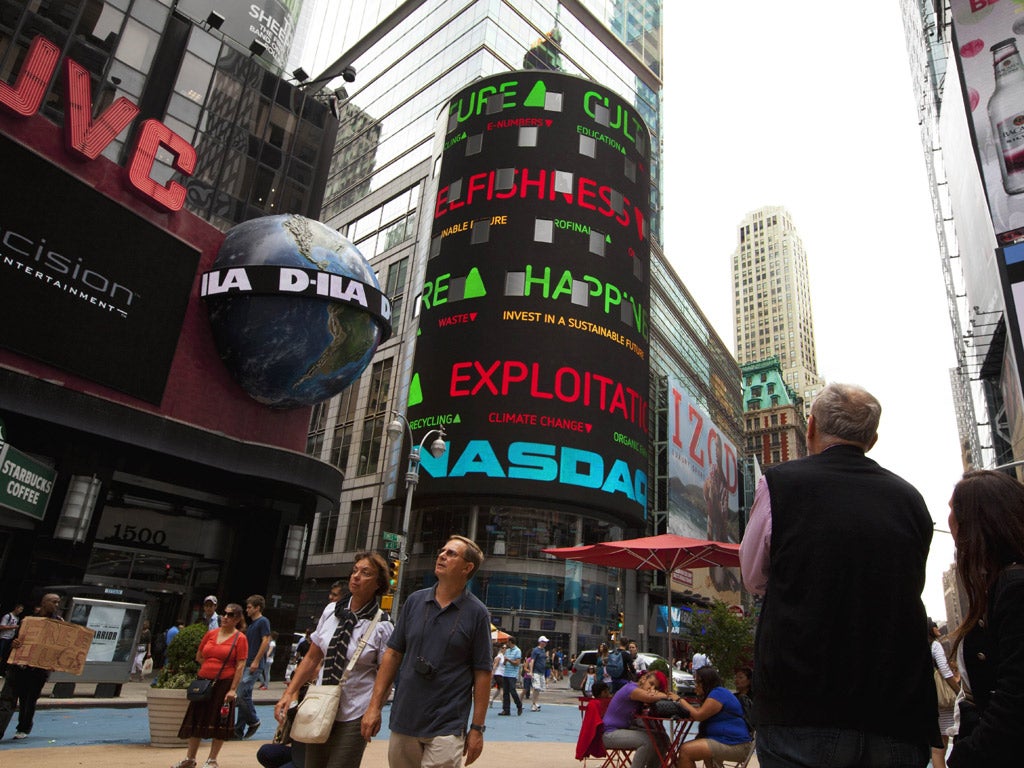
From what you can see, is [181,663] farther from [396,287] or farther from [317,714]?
[396,287]

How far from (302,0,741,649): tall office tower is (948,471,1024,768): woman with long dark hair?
20.2 m

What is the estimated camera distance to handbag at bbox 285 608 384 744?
4312 millimetres

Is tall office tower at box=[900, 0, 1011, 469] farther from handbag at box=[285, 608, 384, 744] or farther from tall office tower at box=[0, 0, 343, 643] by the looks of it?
tall office tower at box=[0, 0, 343, 643]

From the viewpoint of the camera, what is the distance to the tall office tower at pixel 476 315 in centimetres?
3769

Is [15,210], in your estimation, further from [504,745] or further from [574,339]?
[574,339]

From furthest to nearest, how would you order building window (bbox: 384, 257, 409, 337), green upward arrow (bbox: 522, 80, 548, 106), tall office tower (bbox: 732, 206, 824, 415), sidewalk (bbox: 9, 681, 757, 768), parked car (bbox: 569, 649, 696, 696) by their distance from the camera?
tall office tower (bbox: 732, 206, 824, 415), building window (bbox: 384, 257, 409, 337), green upward arrow (bbox: 522, 80, 548, 106), parked car (bbox: 569, 649, 696, 696), sidewalk (bbox: 9, 681, 757, 768)

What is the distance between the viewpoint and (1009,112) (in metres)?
22.7

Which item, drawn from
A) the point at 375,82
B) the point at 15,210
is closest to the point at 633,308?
the point at 15,210

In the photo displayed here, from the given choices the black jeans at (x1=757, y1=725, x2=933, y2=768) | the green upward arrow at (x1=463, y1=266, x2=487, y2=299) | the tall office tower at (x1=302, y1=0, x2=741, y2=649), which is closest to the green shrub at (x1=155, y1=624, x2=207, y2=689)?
the black jeans at (x1=757, y1=725, x2=933, y2=768)

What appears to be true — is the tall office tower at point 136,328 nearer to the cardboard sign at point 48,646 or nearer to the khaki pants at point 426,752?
the cardboard sign at point 48,646

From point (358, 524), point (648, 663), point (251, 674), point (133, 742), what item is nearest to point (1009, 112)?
point (648, 663)

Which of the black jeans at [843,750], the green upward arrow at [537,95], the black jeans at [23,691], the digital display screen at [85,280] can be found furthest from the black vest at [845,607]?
the green upward arrow at [537,95]

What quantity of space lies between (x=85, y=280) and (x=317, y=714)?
16.6m

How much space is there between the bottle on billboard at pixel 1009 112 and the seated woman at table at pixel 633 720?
22.2 metres
